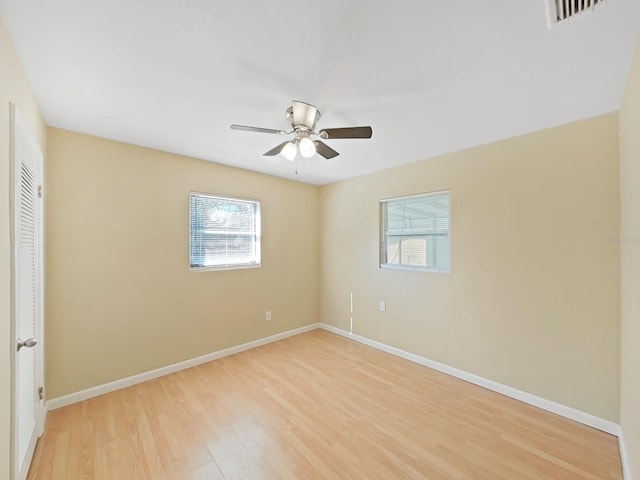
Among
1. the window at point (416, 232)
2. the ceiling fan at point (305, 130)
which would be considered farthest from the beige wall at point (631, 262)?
the ceiling fan at point (305, 130)

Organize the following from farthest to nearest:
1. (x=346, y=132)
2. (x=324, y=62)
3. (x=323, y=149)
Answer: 1. (x=323, y=149)
2. (x=346, y=132)
3. (x=324, y=62)

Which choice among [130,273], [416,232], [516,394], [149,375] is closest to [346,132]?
[416,232]

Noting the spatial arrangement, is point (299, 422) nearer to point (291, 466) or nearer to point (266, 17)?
point (291, 466)

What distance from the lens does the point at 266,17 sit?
3.89 ft

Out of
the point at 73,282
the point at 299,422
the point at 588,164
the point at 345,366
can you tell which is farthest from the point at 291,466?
the point at 588,164

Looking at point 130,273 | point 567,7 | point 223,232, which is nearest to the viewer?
point 567,7

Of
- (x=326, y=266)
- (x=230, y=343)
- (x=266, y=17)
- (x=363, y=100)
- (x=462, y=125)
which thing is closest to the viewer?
(x=266, y=17)

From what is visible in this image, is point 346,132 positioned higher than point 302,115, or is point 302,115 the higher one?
point 302,115

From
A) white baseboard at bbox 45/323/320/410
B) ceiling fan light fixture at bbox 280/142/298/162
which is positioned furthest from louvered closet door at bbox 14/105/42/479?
ceiling fan light fixture at bbox 280/142/298/162

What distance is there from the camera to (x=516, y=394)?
2373 millimetres

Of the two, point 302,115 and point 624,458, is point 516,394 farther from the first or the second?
point 302,115

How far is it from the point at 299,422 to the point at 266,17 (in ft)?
8.43

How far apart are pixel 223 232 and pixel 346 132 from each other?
217 centimetres

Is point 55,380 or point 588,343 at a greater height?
point 588,343
